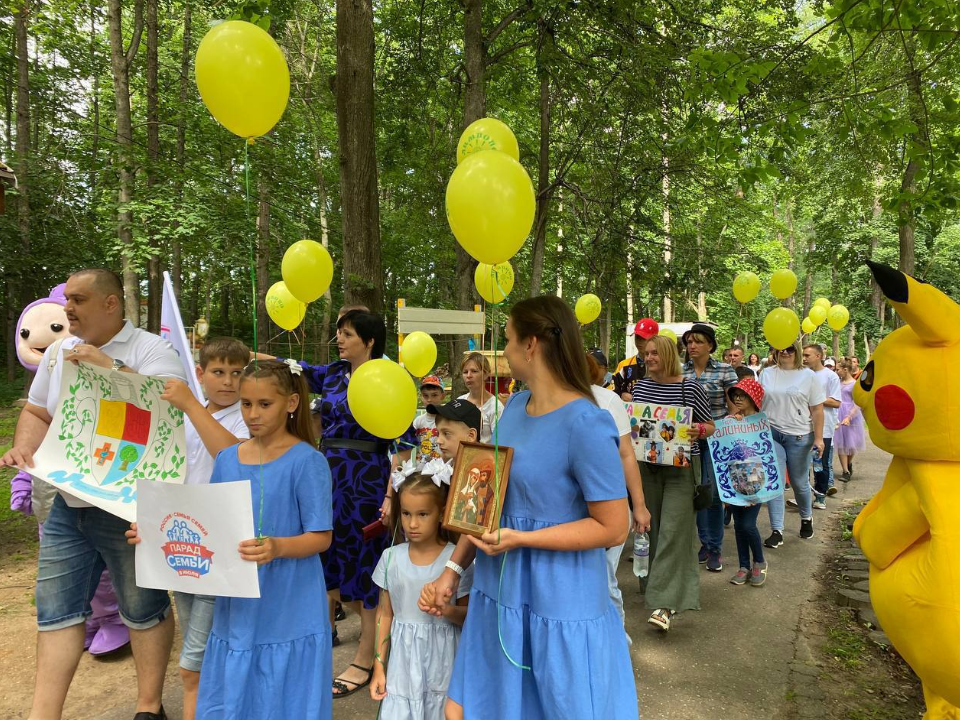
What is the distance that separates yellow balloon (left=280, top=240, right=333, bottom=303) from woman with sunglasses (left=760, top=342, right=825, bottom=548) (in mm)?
4590

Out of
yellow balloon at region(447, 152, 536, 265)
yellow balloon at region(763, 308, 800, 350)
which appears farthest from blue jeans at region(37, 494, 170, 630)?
yellow balloon at region(763, 308, 800, 350)

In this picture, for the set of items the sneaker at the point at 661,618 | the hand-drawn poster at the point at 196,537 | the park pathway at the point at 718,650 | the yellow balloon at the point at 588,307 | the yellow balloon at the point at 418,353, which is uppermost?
the yellow balloon at the point at 588,307

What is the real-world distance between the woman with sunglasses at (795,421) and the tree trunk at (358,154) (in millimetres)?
4077

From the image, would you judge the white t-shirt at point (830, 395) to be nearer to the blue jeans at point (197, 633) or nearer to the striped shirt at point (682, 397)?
the striped shirt at point (682, 397)

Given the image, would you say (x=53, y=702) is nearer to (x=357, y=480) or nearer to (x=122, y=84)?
(x=357, y=480)

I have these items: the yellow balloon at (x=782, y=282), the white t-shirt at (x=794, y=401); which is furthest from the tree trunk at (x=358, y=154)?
the yellow balloon at (x=782, y=282)

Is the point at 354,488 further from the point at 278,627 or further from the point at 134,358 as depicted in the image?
the point at 134,358

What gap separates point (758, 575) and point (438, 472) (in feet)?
11.5

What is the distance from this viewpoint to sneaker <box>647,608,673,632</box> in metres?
4.04

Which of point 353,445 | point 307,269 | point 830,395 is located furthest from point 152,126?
point 830,395

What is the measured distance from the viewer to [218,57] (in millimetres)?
2592

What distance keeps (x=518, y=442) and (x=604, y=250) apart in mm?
9798

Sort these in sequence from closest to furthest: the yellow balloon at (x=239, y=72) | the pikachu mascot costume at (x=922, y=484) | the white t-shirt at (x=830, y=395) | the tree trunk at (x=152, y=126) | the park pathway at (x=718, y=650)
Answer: the pikachu mascot costume at (x=922, y=484) < the yellow balloon at (x=239, y=72) < the park pathway at (x=718, y=650) < the white t-shirt at (x=830, y=395) < the tree trunk at (x=152, y=126)

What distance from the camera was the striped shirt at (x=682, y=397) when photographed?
4301 mm
